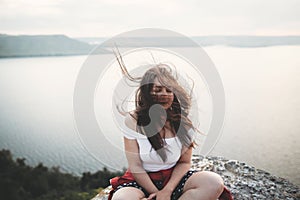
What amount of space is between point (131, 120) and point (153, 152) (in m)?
0.17

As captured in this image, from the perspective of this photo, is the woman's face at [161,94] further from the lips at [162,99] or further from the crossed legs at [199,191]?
the crossed legs at [199,191]

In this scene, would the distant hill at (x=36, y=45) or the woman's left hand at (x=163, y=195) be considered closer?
the woman's left hand at (x=163, y=195)

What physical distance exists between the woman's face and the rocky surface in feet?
2.71

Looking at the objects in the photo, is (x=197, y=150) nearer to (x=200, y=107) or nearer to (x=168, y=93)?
(x=200, y=107)

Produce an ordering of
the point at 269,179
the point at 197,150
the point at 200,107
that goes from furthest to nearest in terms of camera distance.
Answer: the point at 269,179 → the point at 197,150 → the point at 200,107

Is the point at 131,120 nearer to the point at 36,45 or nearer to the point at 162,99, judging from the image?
the point at 162,99

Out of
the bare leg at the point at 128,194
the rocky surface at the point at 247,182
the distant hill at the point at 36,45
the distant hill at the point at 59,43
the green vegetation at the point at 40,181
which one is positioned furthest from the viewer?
the green vegetation at the point at 40,181

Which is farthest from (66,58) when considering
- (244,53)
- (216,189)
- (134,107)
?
(216,189)

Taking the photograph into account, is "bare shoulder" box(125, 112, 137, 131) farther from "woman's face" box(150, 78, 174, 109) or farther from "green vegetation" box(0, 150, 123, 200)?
"green vegetation" box(0, 150, 123, 200)

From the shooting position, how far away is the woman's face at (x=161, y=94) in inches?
56.9

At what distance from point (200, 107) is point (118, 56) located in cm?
43

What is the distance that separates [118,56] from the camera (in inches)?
57.0

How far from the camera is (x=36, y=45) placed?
4078 mm

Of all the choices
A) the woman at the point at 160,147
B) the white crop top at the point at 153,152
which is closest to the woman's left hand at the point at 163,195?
the woman at the point at 160,147
